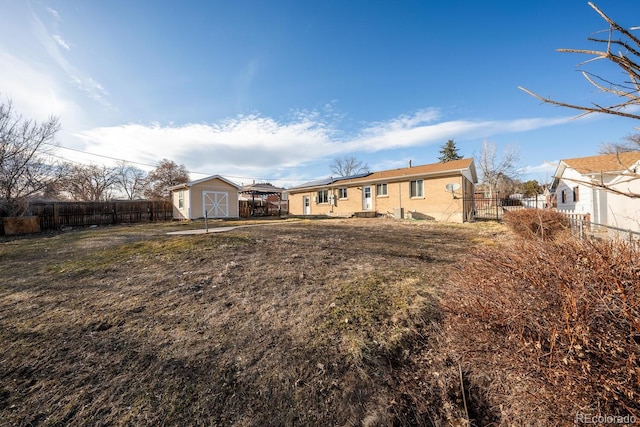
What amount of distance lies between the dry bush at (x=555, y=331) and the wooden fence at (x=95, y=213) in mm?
21809

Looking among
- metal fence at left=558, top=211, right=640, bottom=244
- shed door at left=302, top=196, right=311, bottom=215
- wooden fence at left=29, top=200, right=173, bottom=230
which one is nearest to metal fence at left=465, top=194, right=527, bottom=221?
metal fence at left=558, top=211, right=640, bottom=244

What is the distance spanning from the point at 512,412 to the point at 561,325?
74cm

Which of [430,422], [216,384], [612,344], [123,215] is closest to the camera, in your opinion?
[612,344]

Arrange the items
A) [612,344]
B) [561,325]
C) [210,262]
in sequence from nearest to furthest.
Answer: [612,344]
[561,325]
[210,262]

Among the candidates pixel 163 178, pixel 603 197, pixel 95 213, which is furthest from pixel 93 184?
pixel 603 197

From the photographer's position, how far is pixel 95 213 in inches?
696

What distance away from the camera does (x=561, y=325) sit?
1.46 m

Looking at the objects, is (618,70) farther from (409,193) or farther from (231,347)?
(409,193)

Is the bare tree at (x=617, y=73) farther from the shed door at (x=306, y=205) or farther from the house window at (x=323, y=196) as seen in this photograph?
the shed door at (x=306, y=205)

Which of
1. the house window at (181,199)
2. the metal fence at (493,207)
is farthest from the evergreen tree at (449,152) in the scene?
the house window at (181,199)

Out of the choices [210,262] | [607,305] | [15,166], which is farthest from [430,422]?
[15,166]

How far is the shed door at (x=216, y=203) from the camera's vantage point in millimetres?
19494

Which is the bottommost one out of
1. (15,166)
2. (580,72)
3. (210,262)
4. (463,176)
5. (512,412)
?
(512,412)

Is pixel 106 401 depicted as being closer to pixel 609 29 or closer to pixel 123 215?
pixel 609 29
